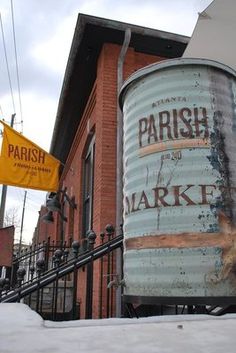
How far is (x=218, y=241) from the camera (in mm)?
2871

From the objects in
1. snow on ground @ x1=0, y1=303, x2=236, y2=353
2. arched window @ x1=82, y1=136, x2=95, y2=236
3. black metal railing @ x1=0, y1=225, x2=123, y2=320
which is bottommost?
snow on ground @ x1=0, y1=303, x2=236, y2=353

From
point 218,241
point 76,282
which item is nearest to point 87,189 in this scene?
point 76,282

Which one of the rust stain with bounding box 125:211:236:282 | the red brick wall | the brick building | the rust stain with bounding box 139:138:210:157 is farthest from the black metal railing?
the rust stain with bounding box 139:138:210:157

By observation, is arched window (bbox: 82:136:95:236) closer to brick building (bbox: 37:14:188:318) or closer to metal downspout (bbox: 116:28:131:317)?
brick building (bbox: 37:14:188:318)

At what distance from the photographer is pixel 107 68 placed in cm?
696

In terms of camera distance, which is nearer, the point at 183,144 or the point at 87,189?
the point at 183,144

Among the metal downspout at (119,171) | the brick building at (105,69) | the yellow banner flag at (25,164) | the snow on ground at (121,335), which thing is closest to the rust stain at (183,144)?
the snow on ground at (121,335)

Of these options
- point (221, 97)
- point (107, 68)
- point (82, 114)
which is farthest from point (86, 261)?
point (82, 114)

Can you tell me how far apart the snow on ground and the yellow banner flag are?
19.3ft

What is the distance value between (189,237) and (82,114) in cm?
763

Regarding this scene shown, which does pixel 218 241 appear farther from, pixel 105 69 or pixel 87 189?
pixel 87 189

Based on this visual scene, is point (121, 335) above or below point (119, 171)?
below

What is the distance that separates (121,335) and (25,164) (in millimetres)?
6633

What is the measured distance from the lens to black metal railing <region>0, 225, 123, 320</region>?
423 centimetres
